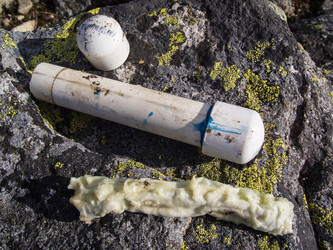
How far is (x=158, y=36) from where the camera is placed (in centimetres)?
256

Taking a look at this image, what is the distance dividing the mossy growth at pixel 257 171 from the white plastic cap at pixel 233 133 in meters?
0.17

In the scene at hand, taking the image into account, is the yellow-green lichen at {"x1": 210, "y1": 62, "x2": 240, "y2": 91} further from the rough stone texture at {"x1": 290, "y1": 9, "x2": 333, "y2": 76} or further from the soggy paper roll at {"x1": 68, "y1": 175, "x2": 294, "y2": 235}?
the rough stone texture at {"x1": 290, "y1": 9, "x2": 333, "y2": 76}

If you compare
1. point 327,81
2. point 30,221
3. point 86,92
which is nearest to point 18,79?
point 86,92

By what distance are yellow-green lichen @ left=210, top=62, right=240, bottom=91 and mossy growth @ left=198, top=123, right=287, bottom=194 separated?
0.40 metres

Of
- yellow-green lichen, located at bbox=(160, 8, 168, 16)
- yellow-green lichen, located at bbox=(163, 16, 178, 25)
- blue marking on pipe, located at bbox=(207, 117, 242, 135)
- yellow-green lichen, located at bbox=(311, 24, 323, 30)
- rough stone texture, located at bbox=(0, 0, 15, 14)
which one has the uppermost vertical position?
yellow-green lichen, located at bbox=(311, 24, 323, 30)

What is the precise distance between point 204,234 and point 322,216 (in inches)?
32.4

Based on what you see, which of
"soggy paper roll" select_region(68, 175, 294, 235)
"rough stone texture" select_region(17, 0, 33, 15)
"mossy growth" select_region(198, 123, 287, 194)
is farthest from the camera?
"rough stone texture" select_region(17, 0, 33, 15)

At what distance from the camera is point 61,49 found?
263cm

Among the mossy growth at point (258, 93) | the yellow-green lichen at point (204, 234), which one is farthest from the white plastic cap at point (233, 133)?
the yellow-green lichen at point (204, 234)

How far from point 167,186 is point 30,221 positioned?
2.92 ft

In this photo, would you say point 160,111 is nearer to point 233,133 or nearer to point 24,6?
point 233,133

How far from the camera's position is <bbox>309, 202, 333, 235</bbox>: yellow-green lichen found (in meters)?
2.07

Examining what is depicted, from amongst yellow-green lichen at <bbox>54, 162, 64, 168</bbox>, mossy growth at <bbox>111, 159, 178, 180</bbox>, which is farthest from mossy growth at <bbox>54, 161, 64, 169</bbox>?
mossy growth at <bbox>111, 159, 178, 180</bbox>

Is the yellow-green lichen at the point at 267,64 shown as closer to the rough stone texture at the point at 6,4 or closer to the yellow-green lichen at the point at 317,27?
the yellow-green lichen at the point at 317,27
